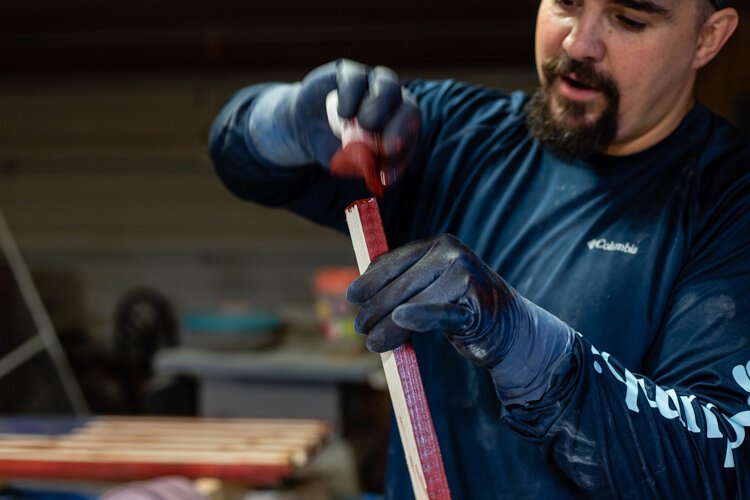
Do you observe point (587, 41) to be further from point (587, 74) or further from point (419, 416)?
point (419, 416)

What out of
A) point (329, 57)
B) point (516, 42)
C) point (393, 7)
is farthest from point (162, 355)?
point (516, 42)

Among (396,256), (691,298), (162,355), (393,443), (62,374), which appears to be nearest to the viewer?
(396,256)

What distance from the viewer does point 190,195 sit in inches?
219

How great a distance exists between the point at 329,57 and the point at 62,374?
2084 millimetres

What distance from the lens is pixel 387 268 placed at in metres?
1.22

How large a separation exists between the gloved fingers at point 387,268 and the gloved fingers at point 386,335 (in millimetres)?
48

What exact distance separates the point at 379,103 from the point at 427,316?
0.35 meters

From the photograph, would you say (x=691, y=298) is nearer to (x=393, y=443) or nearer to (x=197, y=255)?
(x=393, y=443)

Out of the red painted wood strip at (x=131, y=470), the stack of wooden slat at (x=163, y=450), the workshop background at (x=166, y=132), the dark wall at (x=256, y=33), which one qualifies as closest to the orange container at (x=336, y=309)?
the workshop background at (x=166, y=132)

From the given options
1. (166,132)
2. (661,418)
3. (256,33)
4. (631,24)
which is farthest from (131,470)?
(166,132)

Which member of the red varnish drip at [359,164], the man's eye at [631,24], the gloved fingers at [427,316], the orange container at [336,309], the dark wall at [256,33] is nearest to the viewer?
the gloved fingers at [427,316]

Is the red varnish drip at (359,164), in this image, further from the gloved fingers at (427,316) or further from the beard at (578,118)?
the beard at (578,118)

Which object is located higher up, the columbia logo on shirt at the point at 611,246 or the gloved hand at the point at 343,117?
the gloved hand at the point at 343,117

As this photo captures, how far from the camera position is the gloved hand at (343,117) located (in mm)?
1324
